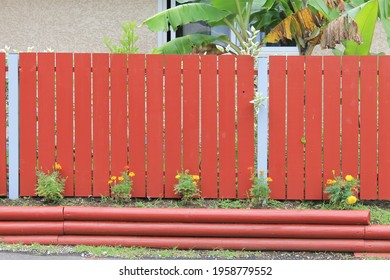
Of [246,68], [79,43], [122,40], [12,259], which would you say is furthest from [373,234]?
[79,43]

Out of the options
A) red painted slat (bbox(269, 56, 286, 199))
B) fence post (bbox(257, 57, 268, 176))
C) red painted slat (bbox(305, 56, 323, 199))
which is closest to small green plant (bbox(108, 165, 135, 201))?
fence post (bbox(257, 57, 268, 176))

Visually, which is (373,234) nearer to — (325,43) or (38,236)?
(325,43)

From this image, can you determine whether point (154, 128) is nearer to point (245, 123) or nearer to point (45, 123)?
point (245, 123)

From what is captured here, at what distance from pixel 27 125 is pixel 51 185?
770 mm

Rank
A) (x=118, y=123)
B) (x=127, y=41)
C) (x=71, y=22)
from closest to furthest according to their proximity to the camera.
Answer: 1. (x=118, y=123)
2. (x=127, y=41)
3. (x=71, y=22)

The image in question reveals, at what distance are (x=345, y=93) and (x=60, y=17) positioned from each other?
6.34 m

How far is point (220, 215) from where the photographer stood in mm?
7211

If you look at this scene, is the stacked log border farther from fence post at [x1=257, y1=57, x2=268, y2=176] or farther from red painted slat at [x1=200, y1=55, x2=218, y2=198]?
fence post at [x1=257, y1=57, x2=268, y2=176]

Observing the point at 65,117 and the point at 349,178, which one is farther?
the point at 65,117

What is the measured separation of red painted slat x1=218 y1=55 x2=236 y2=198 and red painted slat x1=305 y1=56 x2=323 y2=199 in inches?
31.7

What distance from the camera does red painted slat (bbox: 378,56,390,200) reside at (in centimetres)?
780

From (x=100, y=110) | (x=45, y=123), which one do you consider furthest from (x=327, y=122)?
(x=45, y=123)

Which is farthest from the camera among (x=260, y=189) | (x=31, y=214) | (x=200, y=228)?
(x=260, y=189)

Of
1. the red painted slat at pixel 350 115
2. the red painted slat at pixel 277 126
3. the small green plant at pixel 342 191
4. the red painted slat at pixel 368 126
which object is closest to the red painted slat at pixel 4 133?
the red painted slat at pixel 277 126
